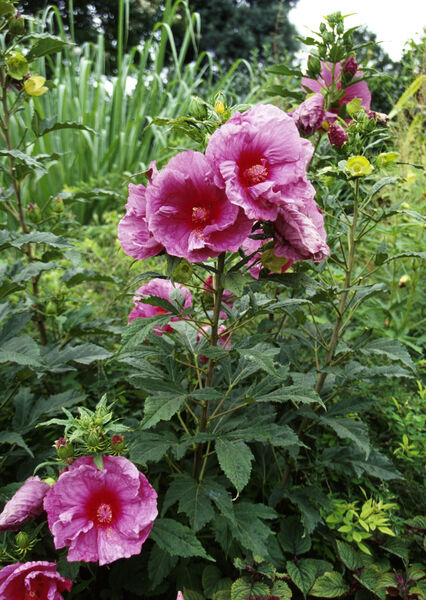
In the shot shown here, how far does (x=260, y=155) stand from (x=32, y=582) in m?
0.91

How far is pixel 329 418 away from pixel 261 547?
375 millimetres

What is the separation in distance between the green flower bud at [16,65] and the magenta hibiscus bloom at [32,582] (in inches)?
50.4

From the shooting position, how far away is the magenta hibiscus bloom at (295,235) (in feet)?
2.72

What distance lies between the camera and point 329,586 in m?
1.13

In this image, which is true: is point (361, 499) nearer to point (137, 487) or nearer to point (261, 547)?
point (261, 547)

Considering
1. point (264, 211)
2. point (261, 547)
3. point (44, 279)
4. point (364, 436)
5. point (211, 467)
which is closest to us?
point (264, 211)

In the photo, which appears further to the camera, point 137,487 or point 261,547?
point 261,547

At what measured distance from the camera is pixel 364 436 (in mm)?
1160

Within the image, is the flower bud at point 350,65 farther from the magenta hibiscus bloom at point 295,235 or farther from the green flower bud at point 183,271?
the green flower bud at point 183,271

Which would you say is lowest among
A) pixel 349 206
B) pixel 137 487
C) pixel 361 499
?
pixel 361 499

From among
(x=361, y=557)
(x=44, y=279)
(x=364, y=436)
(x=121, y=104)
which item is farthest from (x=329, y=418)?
(x=121, y=104)

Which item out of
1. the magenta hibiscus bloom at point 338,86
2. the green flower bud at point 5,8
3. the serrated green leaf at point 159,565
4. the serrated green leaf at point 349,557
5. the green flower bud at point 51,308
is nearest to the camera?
the serrated green leaf at point 159,565

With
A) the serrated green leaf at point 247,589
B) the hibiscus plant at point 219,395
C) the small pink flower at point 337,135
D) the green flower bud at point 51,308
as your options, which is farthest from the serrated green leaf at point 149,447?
the small pink flower at point 337,135

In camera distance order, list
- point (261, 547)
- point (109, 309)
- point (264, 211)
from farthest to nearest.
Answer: point (109, 309), point (261, 547), point (264, 211)
